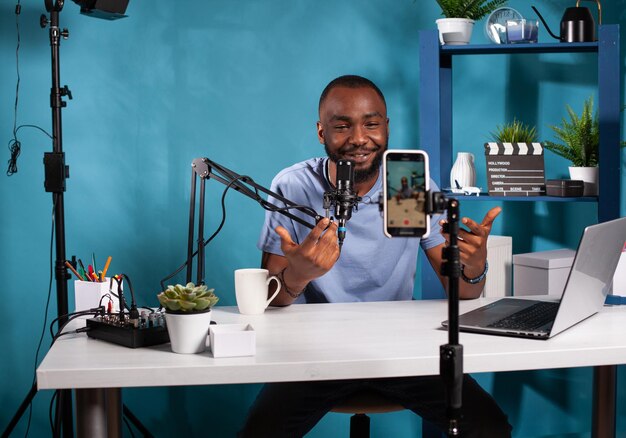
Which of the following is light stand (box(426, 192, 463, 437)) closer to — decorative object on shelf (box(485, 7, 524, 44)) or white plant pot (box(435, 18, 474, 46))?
white plant pot (box(435, 18, 474, 46))

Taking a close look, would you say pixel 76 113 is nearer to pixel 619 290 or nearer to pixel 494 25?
pixel 494 25

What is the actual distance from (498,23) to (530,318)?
61.4 inches

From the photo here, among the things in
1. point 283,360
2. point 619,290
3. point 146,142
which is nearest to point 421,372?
point 283,360

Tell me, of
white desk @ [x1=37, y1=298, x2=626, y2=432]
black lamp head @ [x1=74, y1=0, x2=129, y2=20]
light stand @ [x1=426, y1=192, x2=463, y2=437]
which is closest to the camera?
light stand @ [x1=426, y1=192, x2=463, y2=437]

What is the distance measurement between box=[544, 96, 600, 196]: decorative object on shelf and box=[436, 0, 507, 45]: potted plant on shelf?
529mm

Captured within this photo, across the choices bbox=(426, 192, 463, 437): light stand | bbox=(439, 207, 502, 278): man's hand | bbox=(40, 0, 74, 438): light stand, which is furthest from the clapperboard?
bbox=(426, 192, 463, 437): light stand

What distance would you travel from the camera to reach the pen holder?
6.76 feet

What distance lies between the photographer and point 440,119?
3.20 metres

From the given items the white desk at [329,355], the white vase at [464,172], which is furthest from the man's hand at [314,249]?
the white vase at [464,172]

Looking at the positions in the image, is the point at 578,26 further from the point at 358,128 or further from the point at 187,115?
the point at 187,115

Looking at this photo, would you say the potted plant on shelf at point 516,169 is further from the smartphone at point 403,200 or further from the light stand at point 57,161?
the smartphone at point 403,200

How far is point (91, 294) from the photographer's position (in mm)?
2074

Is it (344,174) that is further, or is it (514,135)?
(514,135)

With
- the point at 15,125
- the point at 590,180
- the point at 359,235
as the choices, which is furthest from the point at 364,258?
the point at 15,125
